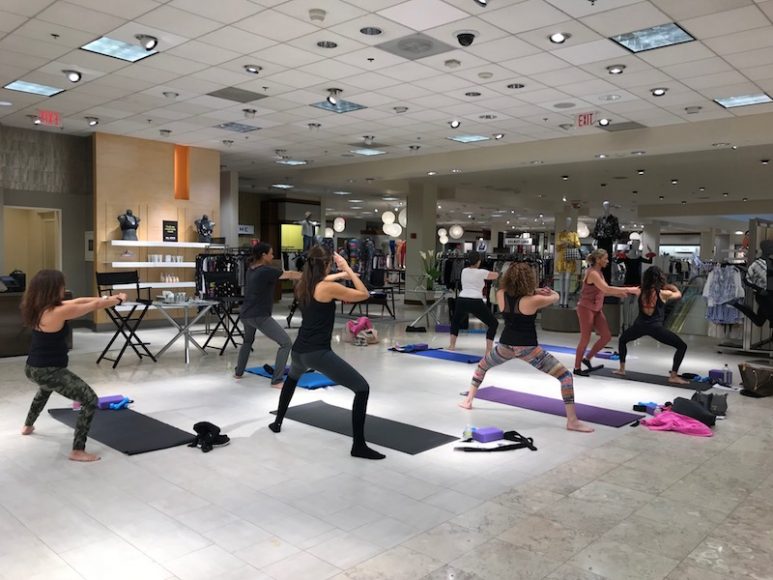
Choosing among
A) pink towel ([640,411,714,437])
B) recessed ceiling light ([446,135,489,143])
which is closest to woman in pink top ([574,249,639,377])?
pink towel ([640,411,714,437])

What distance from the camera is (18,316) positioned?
834cm

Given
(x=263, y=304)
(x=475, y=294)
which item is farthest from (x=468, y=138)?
(x=263, y=304)

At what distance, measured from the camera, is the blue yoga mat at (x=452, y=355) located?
27.7 ft

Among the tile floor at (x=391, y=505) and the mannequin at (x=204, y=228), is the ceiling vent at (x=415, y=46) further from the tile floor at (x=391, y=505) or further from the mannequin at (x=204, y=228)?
the mannequin at (x=204, y=228)

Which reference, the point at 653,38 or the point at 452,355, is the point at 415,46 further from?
the point at 452,355

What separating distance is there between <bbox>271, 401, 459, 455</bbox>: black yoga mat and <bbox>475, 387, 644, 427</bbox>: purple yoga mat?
131 centimetres

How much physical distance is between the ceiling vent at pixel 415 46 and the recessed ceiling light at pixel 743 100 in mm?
4091

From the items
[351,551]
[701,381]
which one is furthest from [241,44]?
[701,381]

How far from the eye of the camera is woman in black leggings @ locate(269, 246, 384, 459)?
423 centimetres

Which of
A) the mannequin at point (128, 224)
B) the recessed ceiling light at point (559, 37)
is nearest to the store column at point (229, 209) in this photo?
the mannequin at point (128, 224)

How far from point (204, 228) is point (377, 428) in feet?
27.1

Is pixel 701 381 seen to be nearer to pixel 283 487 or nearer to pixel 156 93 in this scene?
pixel 283 487

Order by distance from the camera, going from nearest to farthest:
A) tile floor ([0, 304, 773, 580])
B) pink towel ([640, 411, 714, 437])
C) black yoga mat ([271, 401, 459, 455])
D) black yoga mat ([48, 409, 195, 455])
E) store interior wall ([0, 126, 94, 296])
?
tile floor ([0, 304, 773, 580]) → black yoga mat ([48, 409, 195, 455]) → black yoga mat ([271, 401, 459, 455]) → pink towel ([640, 411, 714, 437]) → store interior wall ([0, 126, 94, 296])

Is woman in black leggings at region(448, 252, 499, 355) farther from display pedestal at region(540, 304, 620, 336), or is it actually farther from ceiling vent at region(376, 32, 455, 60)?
display pedestal at region(540, 304, 620, 336)
